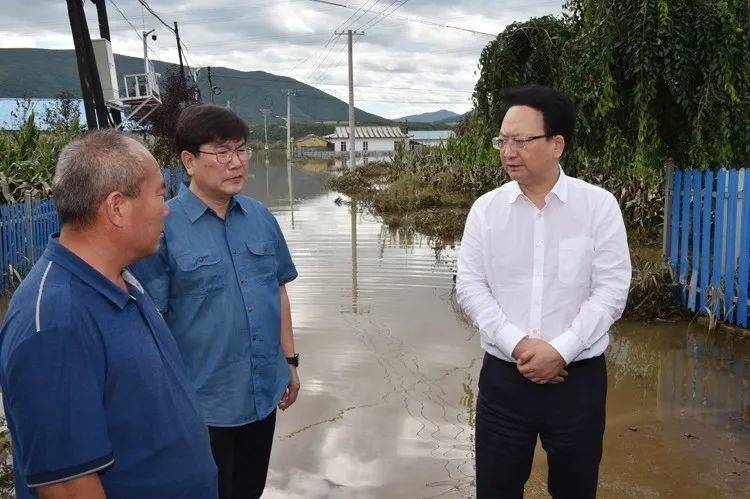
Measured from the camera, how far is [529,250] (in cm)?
243

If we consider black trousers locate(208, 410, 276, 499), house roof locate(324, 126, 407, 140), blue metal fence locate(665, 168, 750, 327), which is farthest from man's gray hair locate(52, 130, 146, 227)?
house roof locate(324, 126, 407, 140)

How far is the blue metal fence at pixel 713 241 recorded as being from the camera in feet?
19.3

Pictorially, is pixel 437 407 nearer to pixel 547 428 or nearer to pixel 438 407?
pixel 438 407

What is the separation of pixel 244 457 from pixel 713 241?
538 cm

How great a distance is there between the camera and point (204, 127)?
96.1 inches

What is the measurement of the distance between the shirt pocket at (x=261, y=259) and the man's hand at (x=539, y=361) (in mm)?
974

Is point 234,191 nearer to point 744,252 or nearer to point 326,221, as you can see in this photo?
point 744,252

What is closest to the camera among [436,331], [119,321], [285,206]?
[119,321]

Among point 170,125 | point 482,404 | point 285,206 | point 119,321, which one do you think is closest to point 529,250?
point 482,404

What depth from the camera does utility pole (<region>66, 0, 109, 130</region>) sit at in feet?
30.8

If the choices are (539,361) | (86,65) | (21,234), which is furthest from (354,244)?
(539,361)

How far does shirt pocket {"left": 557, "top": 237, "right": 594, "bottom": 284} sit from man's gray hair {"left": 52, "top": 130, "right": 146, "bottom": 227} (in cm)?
149

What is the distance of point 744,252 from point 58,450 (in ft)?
19.3

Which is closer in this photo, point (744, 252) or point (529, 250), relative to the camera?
point (529, 250)
